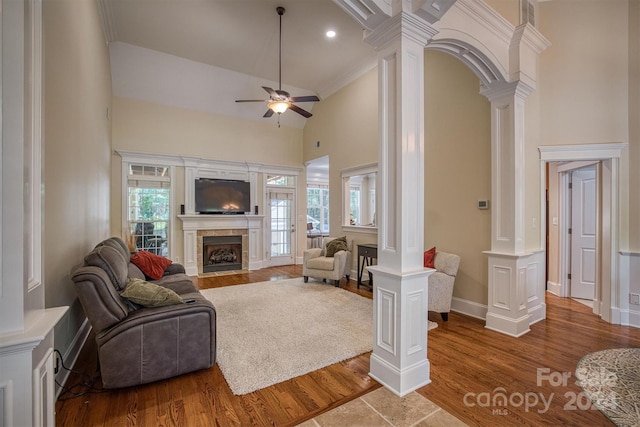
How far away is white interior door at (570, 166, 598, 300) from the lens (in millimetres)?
4375

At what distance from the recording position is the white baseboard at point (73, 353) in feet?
7.17

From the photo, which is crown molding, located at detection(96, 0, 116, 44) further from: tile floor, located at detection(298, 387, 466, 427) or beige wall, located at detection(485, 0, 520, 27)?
tile floor, located at detection(298, 387, 466, 427)

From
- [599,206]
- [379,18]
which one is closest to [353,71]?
[379,18]

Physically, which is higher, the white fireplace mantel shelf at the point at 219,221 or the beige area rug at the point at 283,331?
the white fireplace mantel shelf at the point at 219,221

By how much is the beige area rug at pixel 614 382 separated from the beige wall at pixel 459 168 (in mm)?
1136

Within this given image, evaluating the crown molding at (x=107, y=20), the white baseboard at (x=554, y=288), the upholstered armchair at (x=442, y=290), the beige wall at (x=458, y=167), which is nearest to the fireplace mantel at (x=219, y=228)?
the crown molding at (x=107, y=20)

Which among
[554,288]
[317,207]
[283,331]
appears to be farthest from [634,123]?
[317,207]

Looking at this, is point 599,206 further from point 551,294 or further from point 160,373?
point 160,373

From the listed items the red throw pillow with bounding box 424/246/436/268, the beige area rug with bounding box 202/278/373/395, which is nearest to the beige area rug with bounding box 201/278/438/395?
the beige area rug with bounding box 202/278/373/395

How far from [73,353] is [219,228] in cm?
411

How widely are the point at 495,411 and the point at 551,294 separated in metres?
3.92

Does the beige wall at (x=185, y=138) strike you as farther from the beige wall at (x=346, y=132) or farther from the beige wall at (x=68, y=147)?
the beige wall at (x=68, y=147)

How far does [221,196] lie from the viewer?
6.61m

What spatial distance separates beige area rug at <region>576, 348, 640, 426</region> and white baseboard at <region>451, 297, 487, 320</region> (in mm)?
1022
